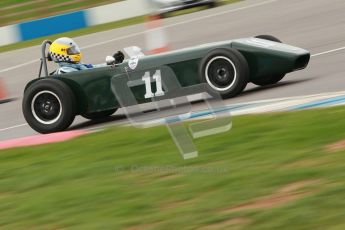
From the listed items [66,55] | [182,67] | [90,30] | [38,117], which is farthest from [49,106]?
[90,30]

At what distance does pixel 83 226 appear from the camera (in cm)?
562

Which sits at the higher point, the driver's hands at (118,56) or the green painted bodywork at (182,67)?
the driver's hands at (118,56)

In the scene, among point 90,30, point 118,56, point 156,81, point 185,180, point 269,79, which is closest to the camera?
point 185,180

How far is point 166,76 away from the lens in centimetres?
1020

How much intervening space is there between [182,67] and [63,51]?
1570 millimetres

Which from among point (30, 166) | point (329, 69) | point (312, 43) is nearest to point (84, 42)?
point (312, 43)

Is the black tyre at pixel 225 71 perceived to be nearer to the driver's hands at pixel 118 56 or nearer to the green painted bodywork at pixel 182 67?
the green painted bodywork at pixel 182 67

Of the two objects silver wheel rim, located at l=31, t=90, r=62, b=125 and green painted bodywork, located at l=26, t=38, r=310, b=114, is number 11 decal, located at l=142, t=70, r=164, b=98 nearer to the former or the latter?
green painted bodywork, located at l=26, t=38, r=310, b=114

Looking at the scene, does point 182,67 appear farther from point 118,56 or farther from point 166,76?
point 118,56

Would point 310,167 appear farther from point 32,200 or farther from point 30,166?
point 30,166

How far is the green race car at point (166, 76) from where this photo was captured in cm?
1015

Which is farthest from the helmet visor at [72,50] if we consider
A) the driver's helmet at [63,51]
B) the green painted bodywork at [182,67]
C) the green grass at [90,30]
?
the green grass at [90,30]

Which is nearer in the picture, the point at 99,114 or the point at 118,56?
the point at 118,56

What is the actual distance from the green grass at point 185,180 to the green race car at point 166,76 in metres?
1.92
